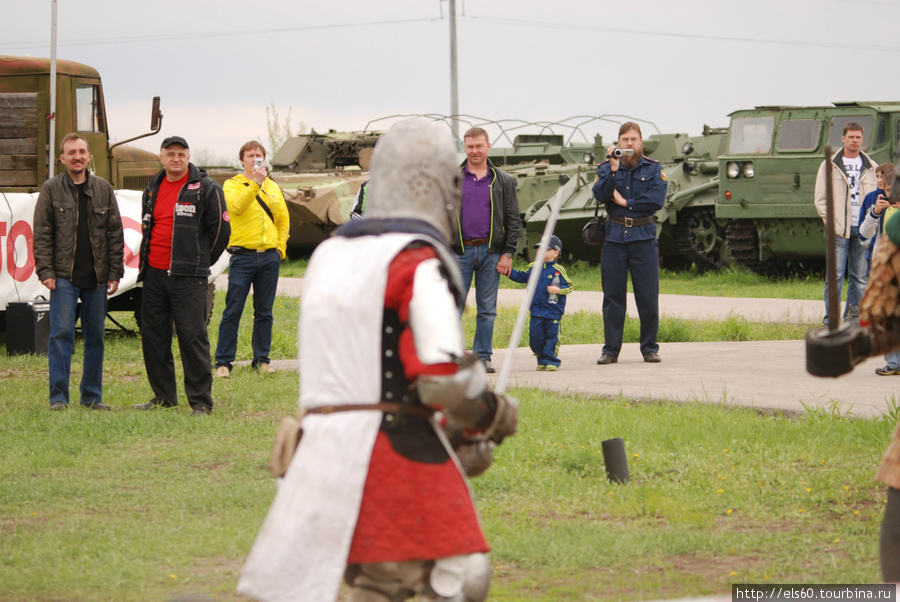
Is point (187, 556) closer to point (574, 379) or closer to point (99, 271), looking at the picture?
point (99, 271)

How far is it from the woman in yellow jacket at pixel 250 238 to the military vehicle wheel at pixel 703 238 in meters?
12.8

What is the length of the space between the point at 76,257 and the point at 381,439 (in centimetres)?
587

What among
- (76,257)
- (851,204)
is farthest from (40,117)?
(851,204)

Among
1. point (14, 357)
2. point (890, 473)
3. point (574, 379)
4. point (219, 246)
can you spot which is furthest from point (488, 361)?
point (890, 473)

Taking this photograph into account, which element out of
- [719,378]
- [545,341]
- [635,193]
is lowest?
[719,378]

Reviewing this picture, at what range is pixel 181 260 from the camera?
780 centimetres

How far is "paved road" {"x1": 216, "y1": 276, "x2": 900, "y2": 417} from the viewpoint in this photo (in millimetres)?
7805

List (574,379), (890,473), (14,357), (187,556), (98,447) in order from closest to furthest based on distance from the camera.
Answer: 1. (890,473)
2. (187,556)
3. (98,447)
4. (574,379)
5. (14,357)

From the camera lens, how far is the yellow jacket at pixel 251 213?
30.3 ft

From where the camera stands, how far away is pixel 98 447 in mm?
6969

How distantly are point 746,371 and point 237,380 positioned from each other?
387cm

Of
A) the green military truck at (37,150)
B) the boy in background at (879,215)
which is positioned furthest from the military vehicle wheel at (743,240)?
the green military truck at (37,150)

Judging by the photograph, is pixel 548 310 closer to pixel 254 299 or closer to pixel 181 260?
pixel 254 299

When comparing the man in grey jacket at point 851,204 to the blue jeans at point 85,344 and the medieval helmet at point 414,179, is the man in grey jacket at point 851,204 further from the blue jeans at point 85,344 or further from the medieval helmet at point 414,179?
the medieval helmet at point 414,179
